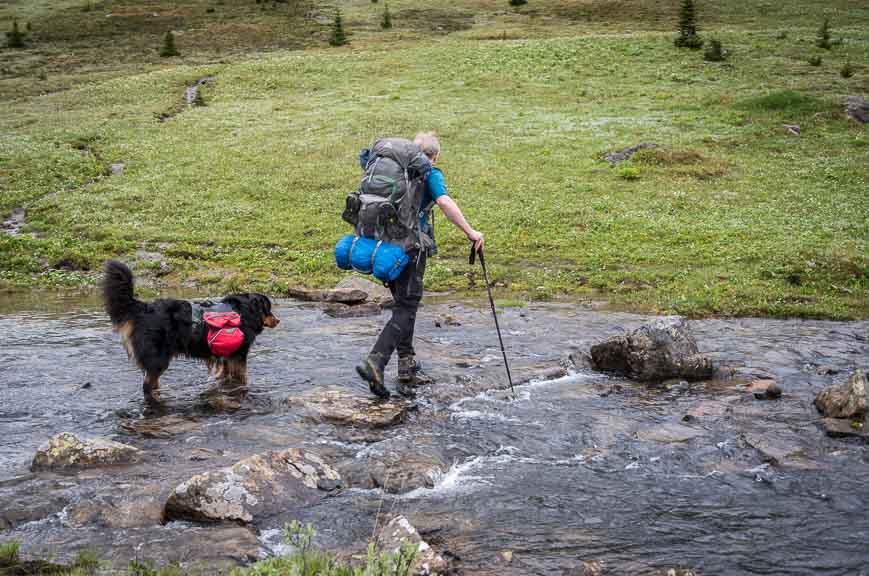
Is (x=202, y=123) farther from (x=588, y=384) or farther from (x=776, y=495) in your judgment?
(x=776, y=495)

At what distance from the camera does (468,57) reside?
57625mm

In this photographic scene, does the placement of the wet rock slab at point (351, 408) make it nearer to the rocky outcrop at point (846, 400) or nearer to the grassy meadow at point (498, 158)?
the rocky outcrop at point (846, 400)

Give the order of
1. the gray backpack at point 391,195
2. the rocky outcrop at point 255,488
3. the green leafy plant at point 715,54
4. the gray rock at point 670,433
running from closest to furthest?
the rocky outcrop at point 255,488 → the gray rock at point 670,433 → the gray backpack at point 391,195 → the green leafy plant at point 715,54

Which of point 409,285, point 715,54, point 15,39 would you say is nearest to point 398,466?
point 409,285

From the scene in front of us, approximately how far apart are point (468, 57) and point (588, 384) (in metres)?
51.1

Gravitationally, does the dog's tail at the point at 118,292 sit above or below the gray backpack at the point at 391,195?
below

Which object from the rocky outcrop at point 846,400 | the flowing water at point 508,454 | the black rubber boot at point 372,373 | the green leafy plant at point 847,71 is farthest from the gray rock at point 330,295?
the green leafy plant at point 847,71

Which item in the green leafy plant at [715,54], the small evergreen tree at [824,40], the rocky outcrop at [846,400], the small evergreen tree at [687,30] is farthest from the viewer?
the small evergreen tree at [687,30]

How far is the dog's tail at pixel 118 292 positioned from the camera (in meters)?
9.07

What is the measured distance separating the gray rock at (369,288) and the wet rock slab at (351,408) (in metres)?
6.02

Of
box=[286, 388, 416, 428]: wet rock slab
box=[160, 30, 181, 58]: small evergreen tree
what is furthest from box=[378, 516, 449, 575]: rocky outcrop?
box=[160, 30, 181, 58]: small evergreen tree

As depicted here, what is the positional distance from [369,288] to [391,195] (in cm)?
763

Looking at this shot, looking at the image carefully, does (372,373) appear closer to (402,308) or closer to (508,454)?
(402,308)

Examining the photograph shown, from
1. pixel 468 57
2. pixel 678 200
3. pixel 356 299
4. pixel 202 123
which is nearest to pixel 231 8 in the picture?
pixel 468 57
